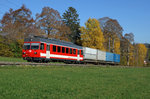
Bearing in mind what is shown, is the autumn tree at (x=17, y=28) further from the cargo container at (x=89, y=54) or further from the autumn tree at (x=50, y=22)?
the cargo container at (x=89, y=54)

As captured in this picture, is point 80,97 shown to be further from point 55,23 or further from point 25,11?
point 25,11

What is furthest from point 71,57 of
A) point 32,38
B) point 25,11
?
point 25,11

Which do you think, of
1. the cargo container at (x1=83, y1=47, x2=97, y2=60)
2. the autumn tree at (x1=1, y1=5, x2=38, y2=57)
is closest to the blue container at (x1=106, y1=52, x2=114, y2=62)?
the cargo container at (x1=83, y1=47, x2=97, y2=60)

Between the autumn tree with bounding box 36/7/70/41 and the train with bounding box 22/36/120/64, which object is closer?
the train with bounding box 22/36/120/64

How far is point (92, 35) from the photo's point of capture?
2035 inches

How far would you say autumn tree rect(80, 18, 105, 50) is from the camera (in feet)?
167

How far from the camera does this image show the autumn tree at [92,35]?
2005 inches

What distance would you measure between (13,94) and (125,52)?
71.9 meters

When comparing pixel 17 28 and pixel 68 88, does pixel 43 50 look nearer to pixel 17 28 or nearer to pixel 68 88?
pixel 68 88

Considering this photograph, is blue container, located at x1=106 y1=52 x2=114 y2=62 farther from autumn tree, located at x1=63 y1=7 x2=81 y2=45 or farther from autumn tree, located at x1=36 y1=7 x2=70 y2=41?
autumn tree, located at x1=63 y1=7 x2=81 y2=45

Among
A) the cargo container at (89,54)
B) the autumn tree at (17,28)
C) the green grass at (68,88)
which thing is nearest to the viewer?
the green grass at (68,88)

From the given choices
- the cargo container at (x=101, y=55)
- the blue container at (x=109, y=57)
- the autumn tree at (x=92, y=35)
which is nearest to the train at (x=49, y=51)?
the cargo container at (x=101, y=55)

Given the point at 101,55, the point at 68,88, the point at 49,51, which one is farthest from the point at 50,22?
the point at 68,88

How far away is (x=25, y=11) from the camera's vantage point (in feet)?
169
